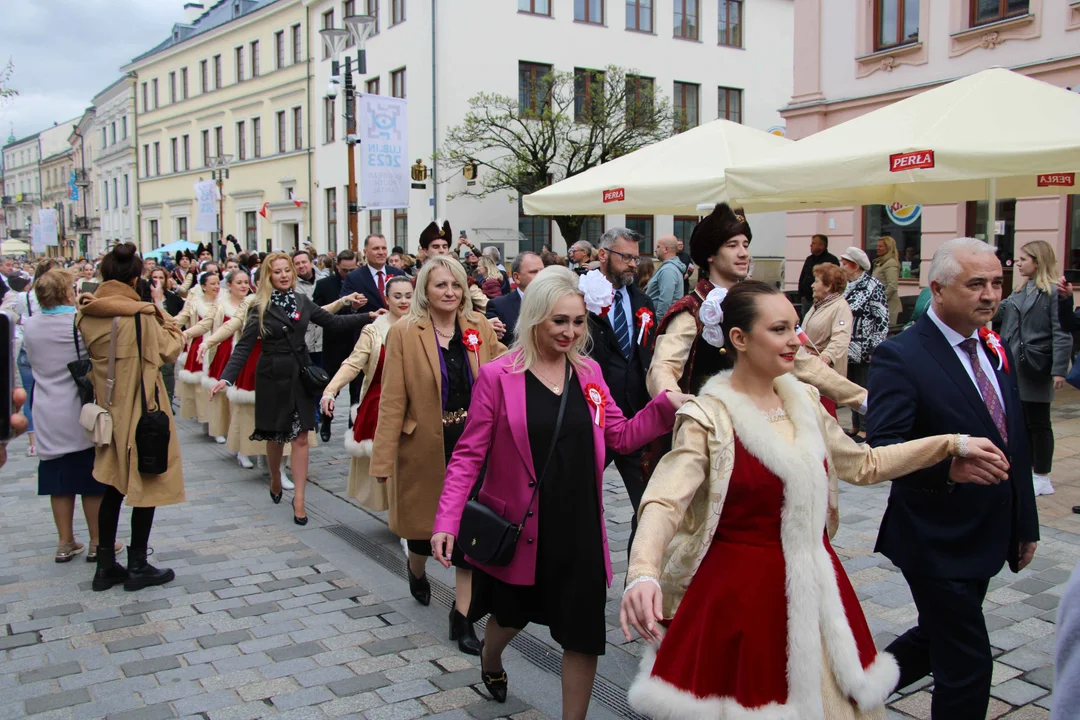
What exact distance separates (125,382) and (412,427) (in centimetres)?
194

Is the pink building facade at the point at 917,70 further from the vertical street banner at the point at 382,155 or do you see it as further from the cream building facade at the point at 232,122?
the cream building facade at the point at 232,122

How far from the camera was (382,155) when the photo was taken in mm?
13930

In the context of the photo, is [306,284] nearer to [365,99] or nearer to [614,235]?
[365,99]

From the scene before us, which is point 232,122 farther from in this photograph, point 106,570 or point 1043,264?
point 1043,264

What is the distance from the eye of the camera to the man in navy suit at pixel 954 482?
10.1 feet

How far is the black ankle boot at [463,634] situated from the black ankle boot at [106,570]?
7.40 feet

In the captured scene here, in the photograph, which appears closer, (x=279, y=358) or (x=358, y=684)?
A: (x=358, y=684)

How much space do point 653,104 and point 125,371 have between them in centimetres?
2655

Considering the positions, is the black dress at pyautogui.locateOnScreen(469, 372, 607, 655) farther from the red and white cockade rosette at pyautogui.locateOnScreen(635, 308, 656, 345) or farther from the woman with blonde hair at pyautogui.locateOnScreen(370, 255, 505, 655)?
the red and white cockade rosette at pyautogui.locateOnScreen(635, 308, 656, 345)

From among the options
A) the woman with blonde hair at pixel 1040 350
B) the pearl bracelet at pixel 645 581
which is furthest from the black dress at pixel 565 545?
the woman with blonde hair at pixel 1040 350

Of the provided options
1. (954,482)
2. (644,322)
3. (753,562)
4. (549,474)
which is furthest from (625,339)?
(753,562)

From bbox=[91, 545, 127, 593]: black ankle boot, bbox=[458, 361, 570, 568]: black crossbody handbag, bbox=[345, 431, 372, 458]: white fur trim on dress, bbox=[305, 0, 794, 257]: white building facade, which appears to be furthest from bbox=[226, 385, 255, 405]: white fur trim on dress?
bbox=[305, 0, 794, 257]: white building facade

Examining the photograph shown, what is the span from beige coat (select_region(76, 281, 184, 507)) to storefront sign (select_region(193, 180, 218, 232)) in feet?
78.8

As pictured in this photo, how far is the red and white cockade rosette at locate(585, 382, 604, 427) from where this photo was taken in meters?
3.70
